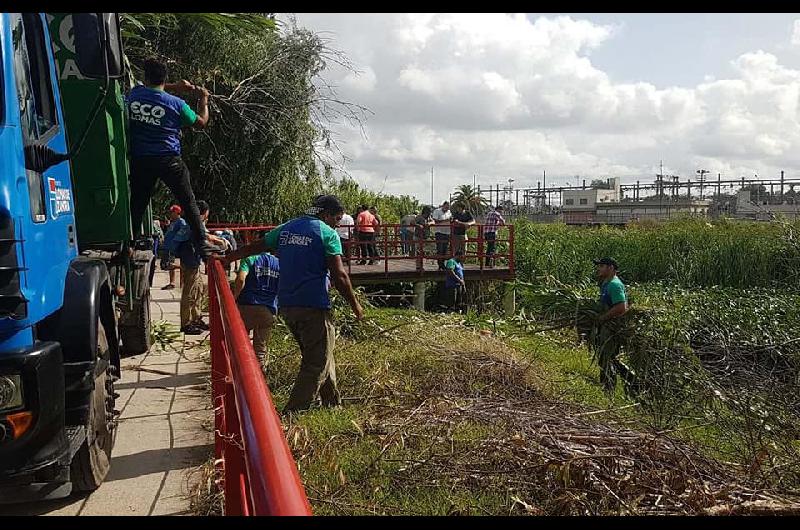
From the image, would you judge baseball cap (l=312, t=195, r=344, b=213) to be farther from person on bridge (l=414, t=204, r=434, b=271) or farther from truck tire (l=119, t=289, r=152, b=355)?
person on bridge (l=414, t=204, r=434, b=271)

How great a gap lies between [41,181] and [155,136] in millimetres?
2537

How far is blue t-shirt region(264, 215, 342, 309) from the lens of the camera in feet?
19.5

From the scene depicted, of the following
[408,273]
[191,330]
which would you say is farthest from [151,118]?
[408,273]

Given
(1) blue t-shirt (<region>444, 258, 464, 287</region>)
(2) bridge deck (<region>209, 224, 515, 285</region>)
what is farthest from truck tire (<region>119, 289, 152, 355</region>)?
(1) blue t-shirt (<region>444, 258, 464, 287</region>)

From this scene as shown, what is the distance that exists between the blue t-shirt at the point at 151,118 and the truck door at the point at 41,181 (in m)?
1.86

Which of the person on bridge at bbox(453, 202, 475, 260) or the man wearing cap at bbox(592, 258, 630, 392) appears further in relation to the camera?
the person on bridge at bbox(453, 202, 475, 260)

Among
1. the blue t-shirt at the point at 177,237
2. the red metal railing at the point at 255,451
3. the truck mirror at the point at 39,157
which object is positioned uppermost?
the truck mirror at the point at 39,157

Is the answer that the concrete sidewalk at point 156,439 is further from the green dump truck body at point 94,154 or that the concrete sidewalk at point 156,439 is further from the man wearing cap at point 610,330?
the man wearing cap at point 610,330

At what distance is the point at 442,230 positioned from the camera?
59.0 ft

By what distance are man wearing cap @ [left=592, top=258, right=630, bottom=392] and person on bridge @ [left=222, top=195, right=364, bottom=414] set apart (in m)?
3.45

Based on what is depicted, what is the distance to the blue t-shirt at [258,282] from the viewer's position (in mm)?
7137

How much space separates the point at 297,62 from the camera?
18312 mm

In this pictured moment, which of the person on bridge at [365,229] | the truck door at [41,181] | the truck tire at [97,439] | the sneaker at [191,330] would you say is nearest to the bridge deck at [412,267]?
the person on bridge at [365,229]
